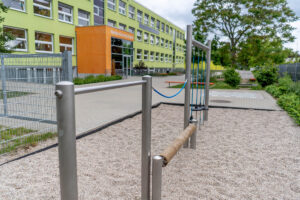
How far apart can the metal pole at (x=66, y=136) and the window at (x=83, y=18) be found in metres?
24.3

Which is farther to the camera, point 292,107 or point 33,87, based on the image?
point 292,107

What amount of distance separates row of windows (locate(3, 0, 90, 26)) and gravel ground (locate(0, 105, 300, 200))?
15.7 metres

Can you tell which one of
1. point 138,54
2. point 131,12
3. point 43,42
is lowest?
point 43,42

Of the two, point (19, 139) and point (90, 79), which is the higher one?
point (90, 79)

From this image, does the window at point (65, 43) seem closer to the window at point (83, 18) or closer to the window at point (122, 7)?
the window at point (83, 18)

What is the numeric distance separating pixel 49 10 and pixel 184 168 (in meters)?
20.5

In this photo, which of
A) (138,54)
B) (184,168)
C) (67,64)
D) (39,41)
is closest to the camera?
(184,168)

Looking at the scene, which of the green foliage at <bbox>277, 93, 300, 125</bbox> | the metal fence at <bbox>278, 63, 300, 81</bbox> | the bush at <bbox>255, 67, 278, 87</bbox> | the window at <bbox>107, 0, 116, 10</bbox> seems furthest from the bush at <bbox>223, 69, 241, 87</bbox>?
the window at <bbox>107, 0, 116, 10</bbox>

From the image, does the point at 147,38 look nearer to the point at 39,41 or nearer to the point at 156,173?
the point at 39,41

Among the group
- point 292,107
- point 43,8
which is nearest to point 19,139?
point 292,107

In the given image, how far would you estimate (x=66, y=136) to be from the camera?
4.28 feet

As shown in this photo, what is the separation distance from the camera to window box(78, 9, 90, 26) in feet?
77.1

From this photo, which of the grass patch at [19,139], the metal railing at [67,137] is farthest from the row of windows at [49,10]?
the metal railing at [67,137]

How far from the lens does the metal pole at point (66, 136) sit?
1261 millimetres
